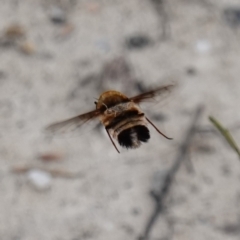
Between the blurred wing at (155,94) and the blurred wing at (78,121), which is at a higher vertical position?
the blurred wing at (155,94)

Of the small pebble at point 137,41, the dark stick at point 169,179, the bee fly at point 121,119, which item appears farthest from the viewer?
the small pebble at point 137,41

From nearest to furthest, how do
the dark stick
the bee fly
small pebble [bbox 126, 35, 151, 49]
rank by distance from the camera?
the bee fly → the dark stick → small pebble [bbox 126, 35, 151, 49]

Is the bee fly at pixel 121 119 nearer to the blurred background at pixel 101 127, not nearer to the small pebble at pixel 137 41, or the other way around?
the blurred background at pixel 101 127

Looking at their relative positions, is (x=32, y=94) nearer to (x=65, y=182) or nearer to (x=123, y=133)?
(x=65, y=182)

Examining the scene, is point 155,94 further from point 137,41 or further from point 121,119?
point 137,41

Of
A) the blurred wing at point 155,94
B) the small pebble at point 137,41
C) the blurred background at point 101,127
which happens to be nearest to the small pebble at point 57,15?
the blurred background at point 101,127

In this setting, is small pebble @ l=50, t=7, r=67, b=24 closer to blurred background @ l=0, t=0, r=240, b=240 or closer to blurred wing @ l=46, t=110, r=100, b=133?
blurred background @ l=0, t=0, r=240, b=240

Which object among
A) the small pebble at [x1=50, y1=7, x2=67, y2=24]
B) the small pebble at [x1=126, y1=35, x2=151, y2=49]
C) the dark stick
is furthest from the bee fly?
the small pebble at [x1=50, y1=7, x2=67, y2=24]

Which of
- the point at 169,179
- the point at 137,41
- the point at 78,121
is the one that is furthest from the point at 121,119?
the point at 137,41

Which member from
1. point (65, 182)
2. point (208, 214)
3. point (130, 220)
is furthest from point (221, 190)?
point (65, 182)
